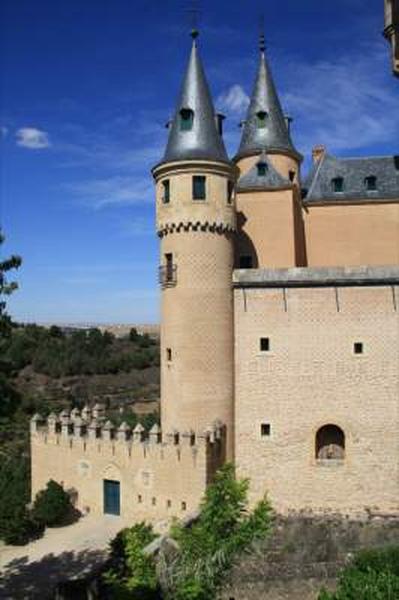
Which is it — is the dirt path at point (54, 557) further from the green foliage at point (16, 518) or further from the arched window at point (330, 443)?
the arched window at point (330, 443)

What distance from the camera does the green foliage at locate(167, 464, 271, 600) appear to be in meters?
11.6

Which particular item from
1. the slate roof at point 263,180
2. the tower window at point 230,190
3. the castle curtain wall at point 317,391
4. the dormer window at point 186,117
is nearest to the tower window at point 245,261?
the castle curtain wall at point 317,391

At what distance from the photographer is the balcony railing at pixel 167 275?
22.1 meters

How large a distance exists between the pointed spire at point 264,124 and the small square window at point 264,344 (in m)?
9.08

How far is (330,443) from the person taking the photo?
22.6 m

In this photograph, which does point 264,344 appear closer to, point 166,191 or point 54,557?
point 166,191

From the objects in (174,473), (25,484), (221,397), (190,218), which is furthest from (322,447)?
(25,484)

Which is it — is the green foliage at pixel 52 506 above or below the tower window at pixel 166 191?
below

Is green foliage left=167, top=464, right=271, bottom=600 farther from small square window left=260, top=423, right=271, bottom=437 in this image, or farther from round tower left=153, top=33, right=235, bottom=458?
small square window left=260, top=423, right=271, bottom=437

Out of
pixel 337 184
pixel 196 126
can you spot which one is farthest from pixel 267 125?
pixel 196 126

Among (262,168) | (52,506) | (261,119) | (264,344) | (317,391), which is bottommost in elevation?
(52,506)

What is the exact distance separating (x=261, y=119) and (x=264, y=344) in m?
11.0

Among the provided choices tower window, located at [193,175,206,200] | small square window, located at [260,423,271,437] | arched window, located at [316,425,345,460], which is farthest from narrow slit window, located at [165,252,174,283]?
arched window, located at [316,425,345,460]

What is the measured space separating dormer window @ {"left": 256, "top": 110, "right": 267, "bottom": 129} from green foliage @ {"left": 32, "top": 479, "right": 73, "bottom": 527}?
1763 centimetres
